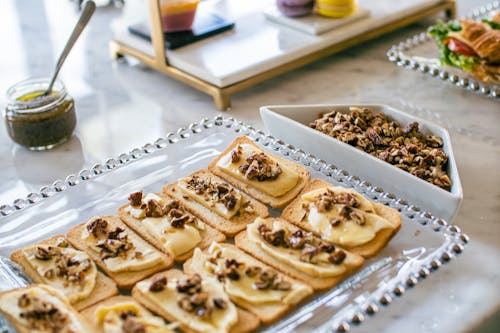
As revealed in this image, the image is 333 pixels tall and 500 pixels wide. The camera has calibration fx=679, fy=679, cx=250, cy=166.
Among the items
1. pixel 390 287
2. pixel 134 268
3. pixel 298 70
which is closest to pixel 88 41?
pixel 298 70

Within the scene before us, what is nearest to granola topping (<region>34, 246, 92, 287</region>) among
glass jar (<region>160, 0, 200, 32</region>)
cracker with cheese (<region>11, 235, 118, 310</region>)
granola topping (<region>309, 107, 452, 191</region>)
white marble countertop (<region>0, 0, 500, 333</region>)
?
cracker with cheese (<region>11, 235, 118, 310</region>)

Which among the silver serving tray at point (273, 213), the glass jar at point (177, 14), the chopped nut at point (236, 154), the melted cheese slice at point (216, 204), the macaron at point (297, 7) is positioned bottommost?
the silver serving tray at point (273, 213)

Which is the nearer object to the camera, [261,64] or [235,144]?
[235,144]

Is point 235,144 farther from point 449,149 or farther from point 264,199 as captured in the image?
point 449,149

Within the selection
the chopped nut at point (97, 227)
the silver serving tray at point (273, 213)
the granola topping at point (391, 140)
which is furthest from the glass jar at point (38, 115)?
the granola topping at point (391, 140)

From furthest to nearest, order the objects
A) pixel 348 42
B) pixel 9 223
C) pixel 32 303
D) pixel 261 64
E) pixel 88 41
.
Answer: pixel 88 41 → pixel 348 42 → pixel 261 64 → pixel 9 223 → pixel 32 303

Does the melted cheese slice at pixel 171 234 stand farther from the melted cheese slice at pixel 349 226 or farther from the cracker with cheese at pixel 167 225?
the melted cheese slice at pixel 349 226

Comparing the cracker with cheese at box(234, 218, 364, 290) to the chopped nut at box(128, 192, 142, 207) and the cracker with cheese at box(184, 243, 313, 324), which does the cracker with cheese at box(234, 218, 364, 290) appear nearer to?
the cracker with cheese at box(184, 243, 313, 324)
